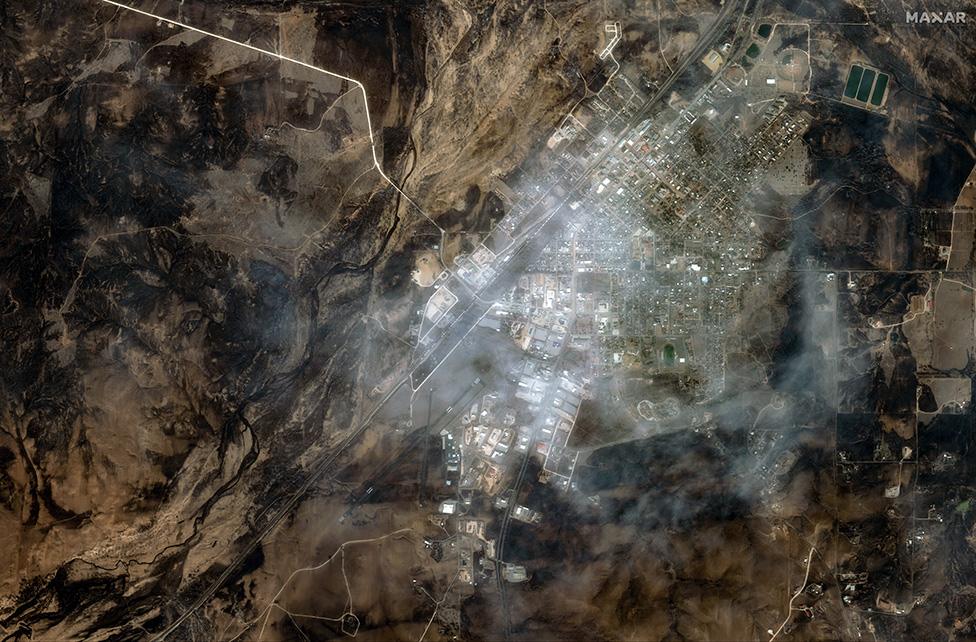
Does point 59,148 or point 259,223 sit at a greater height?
point 59,148

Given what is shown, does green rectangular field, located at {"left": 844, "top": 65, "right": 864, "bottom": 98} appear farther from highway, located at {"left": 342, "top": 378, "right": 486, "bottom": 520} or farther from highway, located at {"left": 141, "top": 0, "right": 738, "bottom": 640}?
highway, located at {"left": 342, "top": 378, "right": 486, "bottom": 520}

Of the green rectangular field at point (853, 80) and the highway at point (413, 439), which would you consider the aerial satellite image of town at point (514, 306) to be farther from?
the green rectangular field at point (853, 80)

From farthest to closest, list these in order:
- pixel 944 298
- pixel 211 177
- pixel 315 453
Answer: pixel 944 298
pixel 315 453
pixel 211 177

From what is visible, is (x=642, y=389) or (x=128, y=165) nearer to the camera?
(x=128, y=165)

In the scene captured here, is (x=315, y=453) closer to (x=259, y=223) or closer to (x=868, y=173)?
(x=259, y=223)

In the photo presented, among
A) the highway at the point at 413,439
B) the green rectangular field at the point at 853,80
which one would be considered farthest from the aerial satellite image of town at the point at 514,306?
the green rectangular field at the point at 853,80

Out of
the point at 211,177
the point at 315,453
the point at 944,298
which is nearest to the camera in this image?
the point at 211,177

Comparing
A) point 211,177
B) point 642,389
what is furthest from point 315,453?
point 642,389
